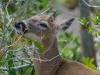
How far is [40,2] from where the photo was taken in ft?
29.1

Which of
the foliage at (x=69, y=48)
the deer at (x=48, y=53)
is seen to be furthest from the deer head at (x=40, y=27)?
the foliage at (x=69, y=48)

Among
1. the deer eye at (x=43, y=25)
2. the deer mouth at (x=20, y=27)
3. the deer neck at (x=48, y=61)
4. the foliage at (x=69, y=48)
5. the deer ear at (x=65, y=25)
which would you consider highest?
the deer mouth at (x=20, y=27)

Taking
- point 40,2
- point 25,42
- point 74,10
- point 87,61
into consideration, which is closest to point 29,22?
point 25,42

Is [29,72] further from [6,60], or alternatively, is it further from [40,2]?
[40,2]

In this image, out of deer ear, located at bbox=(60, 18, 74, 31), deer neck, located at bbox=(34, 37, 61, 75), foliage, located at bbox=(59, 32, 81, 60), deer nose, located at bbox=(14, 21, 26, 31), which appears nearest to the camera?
deer nose, located at bbox=(14, 21, 26, 31)

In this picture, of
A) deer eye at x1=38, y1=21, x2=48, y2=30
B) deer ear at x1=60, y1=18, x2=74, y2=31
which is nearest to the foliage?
deer ear at x1=60, y1=18, x2=74, y2=31

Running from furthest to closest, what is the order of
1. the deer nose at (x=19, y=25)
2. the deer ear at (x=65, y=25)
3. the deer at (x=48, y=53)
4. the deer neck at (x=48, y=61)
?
1. the deer ear at (x=65, y=25)
2. the deer neck at (x=48, y=61)
3. the deer at (x=48, y=53)
4. the deer nose at (x=19, y=25)

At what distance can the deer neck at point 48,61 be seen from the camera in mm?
6289

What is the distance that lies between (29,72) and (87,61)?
952mm

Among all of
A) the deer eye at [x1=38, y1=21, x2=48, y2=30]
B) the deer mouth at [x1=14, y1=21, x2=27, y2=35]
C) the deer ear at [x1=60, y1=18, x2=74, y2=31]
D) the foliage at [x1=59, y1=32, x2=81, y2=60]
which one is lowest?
the foliage at [x1=59, y1=32, x2=81, y2=60]

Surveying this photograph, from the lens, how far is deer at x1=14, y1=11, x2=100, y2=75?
20.3 ft

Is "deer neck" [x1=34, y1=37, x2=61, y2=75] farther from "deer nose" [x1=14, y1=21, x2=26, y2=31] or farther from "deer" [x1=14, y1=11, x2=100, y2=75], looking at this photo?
"deer nose" [x1=14, y1=21, x2=26, y2=31]

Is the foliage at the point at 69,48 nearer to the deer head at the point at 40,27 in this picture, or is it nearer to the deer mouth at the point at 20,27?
the deer head at the point at 40,27

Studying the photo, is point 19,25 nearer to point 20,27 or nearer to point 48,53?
point 20,27
